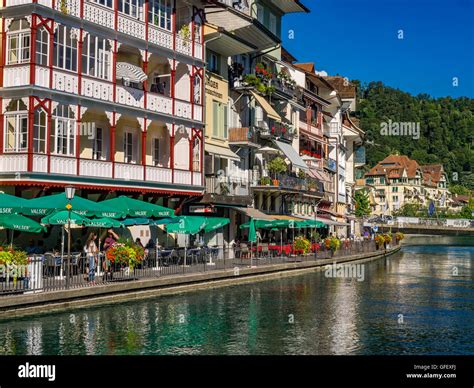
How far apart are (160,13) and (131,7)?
8.52 ft

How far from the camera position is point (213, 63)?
1955 inches

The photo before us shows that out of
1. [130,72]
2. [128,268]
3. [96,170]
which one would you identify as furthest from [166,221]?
[130,72]

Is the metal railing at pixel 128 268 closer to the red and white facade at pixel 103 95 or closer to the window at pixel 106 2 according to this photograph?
the red and white facade at pixel 103 95

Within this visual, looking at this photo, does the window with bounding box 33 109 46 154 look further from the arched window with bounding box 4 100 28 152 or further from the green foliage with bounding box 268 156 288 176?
the green foliage with bounding box 268 156 288 176

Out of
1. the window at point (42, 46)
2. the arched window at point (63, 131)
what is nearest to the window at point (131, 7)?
the window at point (42, 46)

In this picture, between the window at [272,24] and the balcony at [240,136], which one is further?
the window at [272,24]

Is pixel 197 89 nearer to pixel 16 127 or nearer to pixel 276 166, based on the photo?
pixel 16 127

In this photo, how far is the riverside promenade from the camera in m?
23.6

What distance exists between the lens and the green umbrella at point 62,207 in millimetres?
28475

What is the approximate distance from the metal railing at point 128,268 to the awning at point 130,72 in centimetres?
894

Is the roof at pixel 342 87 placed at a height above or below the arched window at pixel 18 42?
above

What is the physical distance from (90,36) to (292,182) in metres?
28.0
